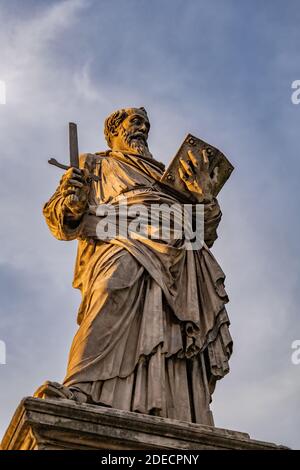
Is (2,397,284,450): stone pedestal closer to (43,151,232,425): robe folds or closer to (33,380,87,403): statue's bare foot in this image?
(33,380,87,403): statue's bare foot

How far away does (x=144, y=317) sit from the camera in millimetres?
8586

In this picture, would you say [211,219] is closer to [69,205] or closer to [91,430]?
[69,205]

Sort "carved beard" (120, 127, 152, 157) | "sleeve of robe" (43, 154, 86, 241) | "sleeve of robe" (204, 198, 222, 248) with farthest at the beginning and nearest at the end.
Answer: "carved beard" (120, 127, 152, 157) → "sleeve of robe" (204, 198, 222, 248) → "sleeve of robe" (43, 154, 86, 241)

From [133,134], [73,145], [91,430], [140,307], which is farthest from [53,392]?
[133,134]

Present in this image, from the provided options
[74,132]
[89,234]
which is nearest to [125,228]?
[89,234]

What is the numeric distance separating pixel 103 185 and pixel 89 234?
102cm

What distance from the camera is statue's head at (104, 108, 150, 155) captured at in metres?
11.6

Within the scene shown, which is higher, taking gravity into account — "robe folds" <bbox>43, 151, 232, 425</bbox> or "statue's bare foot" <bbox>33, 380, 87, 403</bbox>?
"robe folds" <bbox>43, 151, 232, 425</bbox>

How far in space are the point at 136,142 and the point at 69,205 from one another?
2.45 m

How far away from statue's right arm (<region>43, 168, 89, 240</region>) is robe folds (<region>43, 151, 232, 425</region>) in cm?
2

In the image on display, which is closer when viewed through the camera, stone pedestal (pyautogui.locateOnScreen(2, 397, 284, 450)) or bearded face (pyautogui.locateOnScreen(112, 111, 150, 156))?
stone pedestal (pyautogui.locateOnScreen(2, 397, 284, 450))

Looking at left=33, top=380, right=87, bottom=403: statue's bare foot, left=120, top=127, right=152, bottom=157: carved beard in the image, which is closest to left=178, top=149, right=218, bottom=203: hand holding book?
left=120, top=127, right=152, bottom=157: carved beard

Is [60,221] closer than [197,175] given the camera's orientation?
Yes
